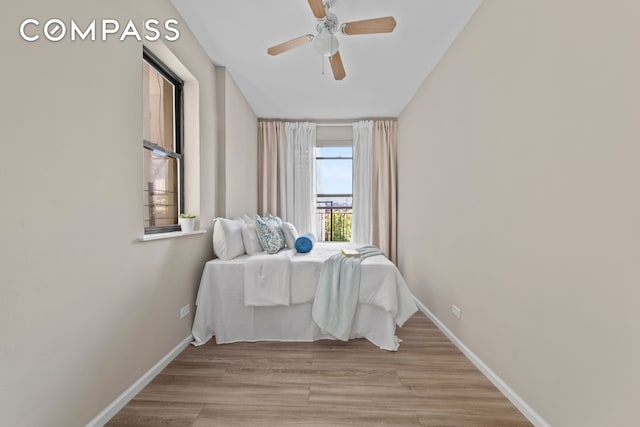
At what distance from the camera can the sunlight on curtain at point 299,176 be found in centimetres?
477

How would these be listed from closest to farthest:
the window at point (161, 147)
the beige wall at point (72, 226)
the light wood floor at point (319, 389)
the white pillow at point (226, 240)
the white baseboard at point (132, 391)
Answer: the beige wall at point (72, 226) → the white baseboard at point (132, 391) → the light wood floor at point (319, 389) → the window at point (161, 147) → the white pillow at point (226, 240)

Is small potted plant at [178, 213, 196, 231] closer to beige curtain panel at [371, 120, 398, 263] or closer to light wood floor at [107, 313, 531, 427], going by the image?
light wood floor at [107, 313, 531, 427]

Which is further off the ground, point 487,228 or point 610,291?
point 487,228

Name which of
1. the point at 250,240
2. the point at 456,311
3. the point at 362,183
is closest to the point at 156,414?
the point at 250,240

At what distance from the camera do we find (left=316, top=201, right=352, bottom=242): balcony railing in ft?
16.9

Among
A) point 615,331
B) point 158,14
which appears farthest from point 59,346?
point 615,331

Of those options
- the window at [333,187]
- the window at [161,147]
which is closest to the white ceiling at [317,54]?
the window at [161,147]

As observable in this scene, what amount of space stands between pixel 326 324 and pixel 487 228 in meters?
1.50

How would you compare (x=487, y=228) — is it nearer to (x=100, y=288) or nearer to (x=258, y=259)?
(x=258, y=259)

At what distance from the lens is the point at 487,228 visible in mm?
2033

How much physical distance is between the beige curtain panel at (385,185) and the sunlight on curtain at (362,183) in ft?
0.27

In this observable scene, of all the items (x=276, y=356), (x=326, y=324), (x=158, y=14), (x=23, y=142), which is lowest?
(x=276, y=356)

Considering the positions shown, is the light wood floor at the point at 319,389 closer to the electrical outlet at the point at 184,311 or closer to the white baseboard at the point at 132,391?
the white baseboard at the point at 132,391

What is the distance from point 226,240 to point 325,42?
73.8 inches
